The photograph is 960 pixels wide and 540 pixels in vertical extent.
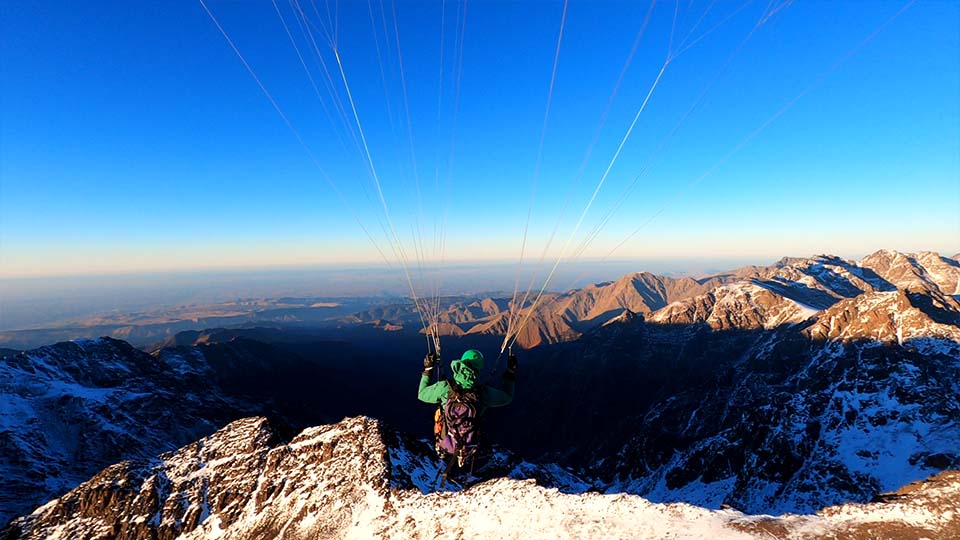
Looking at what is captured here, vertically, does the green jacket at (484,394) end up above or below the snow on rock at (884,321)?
above

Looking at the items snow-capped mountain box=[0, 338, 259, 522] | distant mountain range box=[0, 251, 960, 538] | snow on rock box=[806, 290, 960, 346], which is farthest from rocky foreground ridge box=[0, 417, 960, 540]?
snow on rock box=[806, 290, 960, 346]

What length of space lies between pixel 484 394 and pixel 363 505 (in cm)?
2806

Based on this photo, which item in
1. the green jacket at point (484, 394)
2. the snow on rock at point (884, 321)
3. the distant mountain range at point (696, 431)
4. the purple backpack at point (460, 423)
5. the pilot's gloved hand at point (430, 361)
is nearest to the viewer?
the purple backpack at point (460, 423)

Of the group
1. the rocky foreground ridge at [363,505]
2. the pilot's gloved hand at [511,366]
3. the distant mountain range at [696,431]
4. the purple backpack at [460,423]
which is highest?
the pilot's gloved hand at [511,366]

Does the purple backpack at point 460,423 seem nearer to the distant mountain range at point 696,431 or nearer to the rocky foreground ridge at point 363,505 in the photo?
the rocky foreground ridge at point 363,505

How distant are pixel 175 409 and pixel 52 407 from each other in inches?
1023

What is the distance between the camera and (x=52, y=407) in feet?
331

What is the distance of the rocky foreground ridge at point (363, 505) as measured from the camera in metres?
23.8

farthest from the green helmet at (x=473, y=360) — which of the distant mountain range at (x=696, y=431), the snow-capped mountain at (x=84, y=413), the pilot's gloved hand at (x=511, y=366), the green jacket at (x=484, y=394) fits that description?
the snow-capped mountain at (x=84, y=413)

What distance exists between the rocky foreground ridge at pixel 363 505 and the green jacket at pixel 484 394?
15.4 meters

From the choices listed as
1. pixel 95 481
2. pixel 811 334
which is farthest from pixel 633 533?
pixel 811 334

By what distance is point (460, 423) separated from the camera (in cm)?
1455

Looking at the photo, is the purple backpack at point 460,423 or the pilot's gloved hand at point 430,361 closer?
the purple backpack at point 460,423

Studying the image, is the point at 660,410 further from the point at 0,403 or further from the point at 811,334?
the point at 0,403
